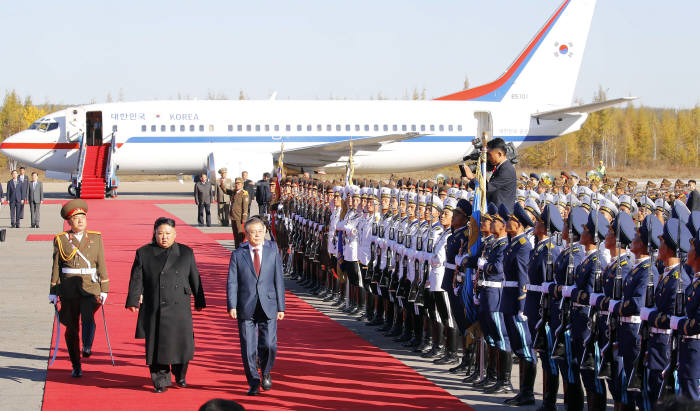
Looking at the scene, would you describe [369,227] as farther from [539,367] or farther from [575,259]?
[575,259]

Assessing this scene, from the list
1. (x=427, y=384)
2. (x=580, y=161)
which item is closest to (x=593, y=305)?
(x=427, y=384)

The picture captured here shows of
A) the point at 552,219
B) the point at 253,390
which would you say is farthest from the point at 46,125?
A: the point at 552,219

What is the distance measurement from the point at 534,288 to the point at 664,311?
1.66 meters

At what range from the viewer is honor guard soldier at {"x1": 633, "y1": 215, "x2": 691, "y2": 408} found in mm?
6246

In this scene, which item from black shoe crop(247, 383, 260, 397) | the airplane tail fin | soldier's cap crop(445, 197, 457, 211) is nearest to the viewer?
black shoe crop(247, 383, 260, 397)

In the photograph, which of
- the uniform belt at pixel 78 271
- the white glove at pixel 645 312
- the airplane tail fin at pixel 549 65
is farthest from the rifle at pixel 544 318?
the airplane tail fin at pixel 549 65

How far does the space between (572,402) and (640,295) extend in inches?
52.3

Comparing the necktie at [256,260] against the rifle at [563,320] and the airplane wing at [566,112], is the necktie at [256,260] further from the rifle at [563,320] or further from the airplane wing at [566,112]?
the airplane wing at [566,112]

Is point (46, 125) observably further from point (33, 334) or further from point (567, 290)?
point (567, 290)

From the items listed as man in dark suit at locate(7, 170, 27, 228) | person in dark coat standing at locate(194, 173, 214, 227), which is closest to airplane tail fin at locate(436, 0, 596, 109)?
person in dark coat standing at locate(194, 173, 214, 227)

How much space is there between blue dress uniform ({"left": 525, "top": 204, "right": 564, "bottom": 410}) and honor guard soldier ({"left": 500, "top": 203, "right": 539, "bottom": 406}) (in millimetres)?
185

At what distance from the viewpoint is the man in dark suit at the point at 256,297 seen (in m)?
8.44

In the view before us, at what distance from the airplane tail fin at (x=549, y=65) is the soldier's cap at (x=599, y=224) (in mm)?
31767

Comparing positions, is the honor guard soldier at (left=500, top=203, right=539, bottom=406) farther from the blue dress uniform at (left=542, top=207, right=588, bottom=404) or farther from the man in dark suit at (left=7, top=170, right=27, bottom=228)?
the man in dark suit at (left=7, top=170, right=27, bottom=228)
